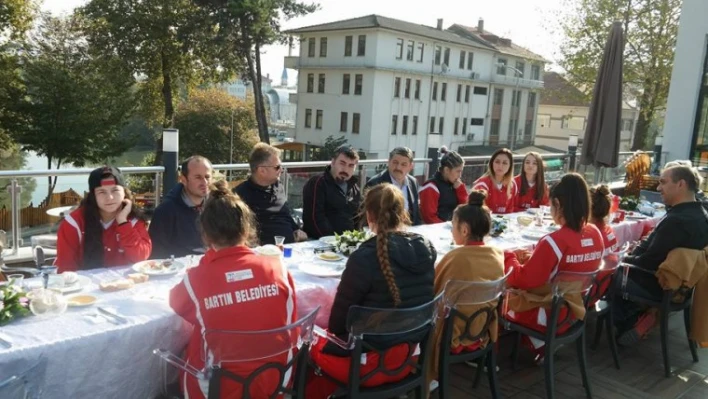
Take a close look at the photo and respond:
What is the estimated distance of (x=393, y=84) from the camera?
37625mm

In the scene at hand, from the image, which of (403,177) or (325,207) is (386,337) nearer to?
(325,207)

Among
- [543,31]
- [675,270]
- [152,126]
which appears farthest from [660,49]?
[152,126]

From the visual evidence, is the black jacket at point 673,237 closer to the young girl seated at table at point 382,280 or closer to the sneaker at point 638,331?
the sneaker at point 638,331

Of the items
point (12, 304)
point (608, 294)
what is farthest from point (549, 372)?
point (12, 304)

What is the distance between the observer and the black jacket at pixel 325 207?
4.77m

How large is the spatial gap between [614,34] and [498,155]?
2907 mm

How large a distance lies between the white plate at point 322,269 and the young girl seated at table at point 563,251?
1.08 m

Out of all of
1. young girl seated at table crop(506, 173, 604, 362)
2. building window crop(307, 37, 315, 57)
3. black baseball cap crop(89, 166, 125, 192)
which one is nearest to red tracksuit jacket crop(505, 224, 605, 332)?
young girl seated at table crop(506, 173, 604, 362)

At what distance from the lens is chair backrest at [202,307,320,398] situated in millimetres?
2033

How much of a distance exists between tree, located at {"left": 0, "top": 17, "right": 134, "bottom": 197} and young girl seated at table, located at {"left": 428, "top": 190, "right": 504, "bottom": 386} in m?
19.7

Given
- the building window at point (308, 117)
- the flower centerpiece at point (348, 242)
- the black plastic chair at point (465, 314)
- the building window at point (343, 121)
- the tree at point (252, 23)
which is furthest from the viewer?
the building window at point (308, 117)

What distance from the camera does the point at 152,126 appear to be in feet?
99.0

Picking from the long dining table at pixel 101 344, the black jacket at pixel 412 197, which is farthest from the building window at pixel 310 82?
the long dining table at pixel 101 344

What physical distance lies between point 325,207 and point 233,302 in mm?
2773
